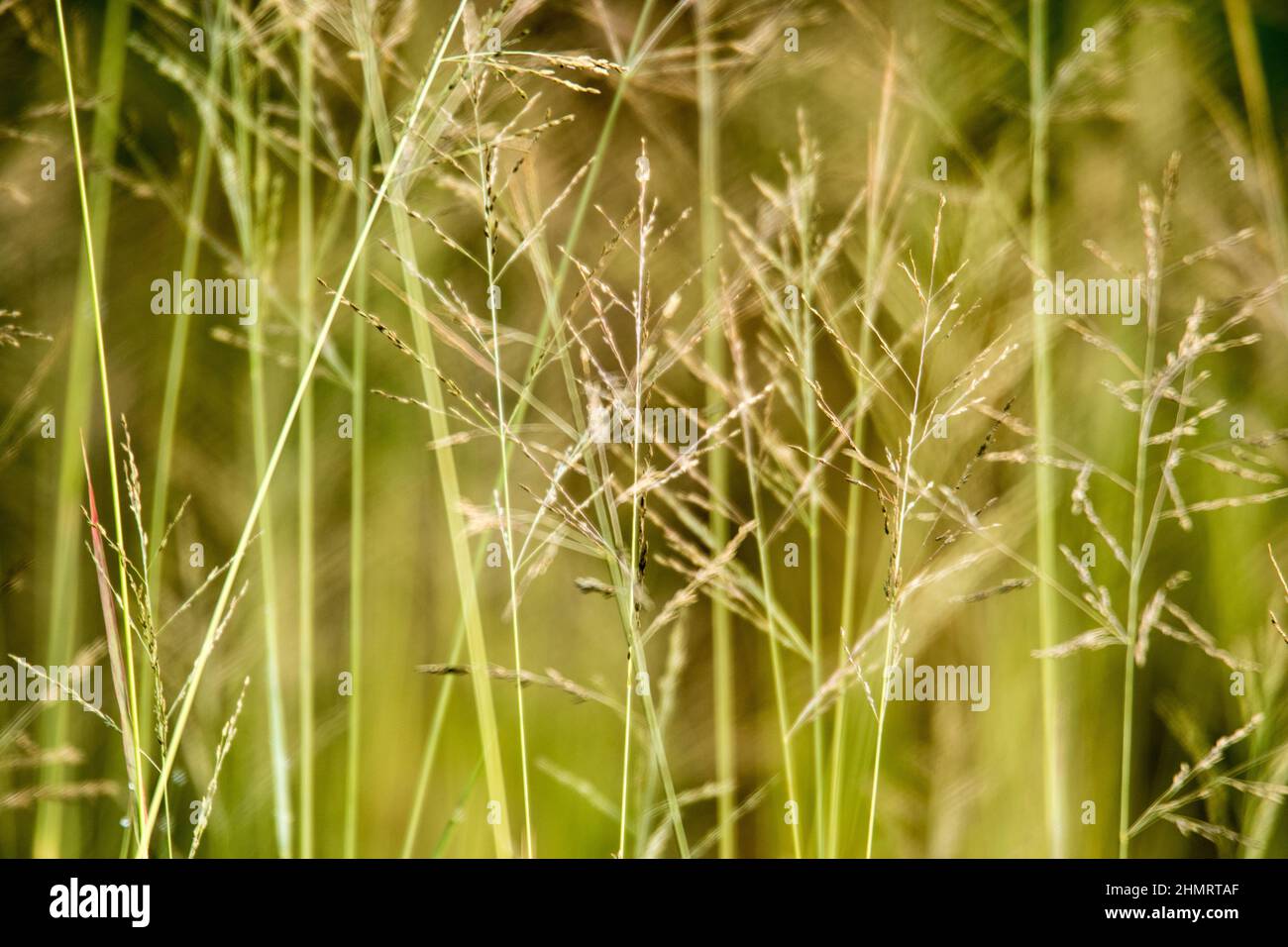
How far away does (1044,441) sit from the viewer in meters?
0.99

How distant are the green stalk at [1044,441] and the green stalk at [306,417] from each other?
0.80 meters

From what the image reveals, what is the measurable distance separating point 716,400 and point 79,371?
75cm

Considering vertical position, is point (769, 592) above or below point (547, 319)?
below

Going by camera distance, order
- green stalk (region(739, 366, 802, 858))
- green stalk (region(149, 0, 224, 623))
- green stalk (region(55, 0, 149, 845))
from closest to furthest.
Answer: green stalk (region(55, 0, 149, 845)) → green stalk (region(739, 366, 802, 858)) → green stalk (region(149, 0, 224, 623))

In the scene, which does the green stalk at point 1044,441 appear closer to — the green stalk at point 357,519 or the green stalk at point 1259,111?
the green stalk at point 1259,111

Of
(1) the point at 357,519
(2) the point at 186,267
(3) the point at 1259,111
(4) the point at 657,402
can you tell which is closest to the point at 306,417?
(1) the point at 357,519

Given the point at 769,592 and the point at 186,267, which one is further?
the point at 186,267

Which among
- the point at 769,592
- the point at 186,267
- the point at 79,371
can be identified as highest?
the point at 186,267

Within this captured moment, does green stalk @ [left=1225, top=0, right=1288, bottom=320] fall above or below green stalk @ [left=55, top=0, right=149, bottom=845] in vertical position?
above

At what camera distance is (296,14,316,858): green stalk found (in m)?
0.96

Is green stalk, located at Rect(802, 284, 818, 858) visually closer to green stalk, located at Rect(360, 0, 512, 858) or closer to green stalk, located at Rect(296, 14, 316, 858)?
green stalk, located at Rect(360, 0, 512, 858)

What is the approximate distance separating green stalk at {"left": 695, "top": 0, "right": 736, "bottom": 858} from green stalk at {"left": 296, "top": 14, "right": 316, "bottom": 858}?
0.44 metres

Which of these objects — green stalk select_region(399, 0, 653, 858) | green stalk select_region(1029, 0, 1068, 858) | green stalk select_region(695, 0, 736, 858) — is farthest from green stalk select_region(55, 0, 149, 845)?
green stalk select_region(1029, 0, 1068, 858)

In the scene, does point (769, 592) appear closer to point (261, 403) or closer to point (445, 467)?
point (445, 467)
